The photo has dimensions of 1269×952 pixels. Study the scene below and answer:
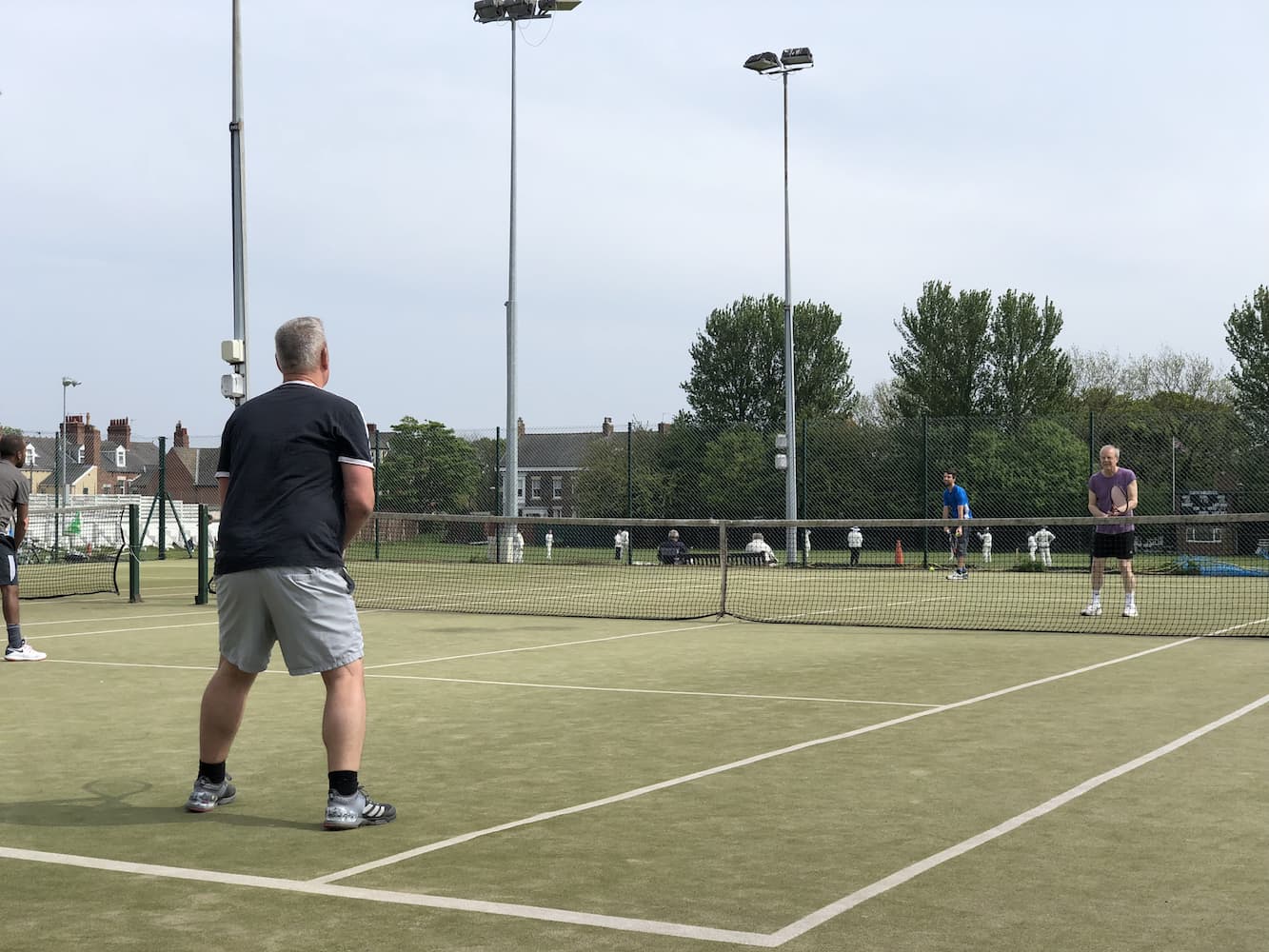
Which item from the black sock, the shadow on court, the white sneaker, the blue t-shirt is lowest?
the shadow on court

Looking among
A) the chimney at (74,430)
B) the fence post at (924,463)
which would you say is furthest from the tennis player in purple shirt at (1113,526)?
the chimney at (74,430)

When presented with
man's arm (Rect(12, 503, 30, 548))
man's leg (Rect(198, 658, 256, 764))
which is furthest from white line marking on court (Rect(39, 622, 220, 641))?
man's leg (Rect(198, 658, 256, 764))

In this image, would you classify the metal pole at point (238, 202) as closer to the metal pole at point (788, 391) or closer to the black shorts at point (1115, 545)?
the black shorts at point (1115, 545)

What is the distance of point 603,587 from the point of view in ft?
70.6

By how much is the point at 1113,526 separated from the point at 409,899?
37.3 ft

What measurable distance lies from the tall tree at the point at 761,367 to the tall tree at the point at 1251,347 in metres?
15.3

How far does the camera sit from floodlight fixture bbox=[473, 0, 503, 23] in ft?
98.7

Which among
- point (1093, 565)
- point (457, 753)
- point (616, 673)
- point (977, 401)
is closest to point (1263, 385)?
point (977, 401)

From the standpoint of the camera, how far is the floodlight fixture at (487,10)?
98.7 ft

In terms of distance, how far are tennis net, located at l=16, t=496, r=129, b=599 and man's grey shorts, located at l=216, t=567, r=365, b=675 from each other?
8.82m

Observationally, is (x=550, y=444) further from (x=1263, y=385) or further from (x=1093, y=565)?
(x=1093, y=565)

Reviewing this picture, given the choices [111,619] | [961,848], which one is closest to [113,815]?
[961,848]

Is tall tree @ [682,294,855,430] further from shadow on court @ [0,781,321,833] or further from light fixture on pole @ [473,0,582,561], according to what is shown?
shadow on court @ [0,781,321,833]

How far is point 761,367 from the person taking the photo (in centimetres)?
5916
